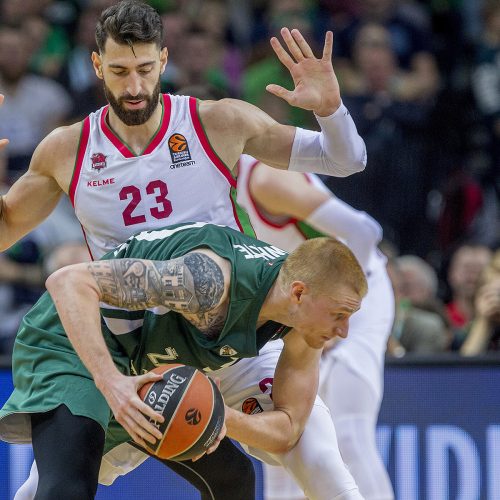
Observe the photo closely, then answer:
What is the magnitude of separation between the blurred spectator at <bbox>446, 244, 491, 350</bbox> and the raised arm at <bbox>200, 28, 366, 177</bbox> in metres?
3.17

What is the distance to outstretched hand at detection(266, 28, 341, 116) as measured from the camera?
482 centimetres

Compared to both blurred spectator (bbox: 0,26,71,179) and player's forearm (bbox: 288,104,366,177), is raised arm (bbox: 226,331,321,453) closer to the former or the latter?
player's forearm (bbox: 288,104,366,177)

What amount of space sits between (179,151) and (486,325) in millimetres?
3039

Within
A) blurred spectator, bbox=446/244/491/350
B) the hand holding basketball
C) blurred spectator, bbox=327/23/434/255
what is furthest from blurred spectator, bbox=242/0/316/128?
the hand holding basketball

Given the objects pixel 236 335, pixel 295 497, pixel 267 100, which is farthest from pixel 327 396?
pixel 267 100

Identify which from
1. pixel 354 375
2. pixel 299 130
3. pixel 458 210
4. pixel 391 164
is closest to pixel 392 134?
pixel 391 164

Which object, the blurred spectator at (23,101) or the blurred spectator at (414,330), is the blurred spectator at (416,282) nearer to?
the blurred spectator at (414,330)

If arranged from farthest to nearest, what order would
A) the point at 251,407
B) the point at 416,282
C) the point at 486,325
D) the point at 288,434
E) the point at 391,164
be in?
the point at 391,164 < the point at 416,282 < the point at 486,325 < the point at 251,407 < the point at 288,434

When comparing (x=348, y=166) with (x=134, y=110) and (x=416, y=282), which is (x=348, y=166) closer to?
(x=134, y=110)

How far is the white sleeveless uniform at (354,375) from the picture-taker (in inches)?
241

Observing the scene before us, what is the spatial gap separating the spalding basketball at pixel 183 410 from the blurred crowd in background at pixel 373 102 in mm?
3555

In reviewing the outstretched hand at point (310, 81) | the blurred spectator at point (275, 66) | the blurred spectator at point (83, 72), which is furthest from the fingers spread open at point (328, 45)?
the blurred spectator at point (83, 72)

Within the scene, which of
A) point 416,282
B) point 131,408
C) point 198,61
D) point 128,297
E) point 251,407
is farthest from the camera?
point 198,61

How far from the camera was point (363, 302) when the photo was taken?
6352mm
